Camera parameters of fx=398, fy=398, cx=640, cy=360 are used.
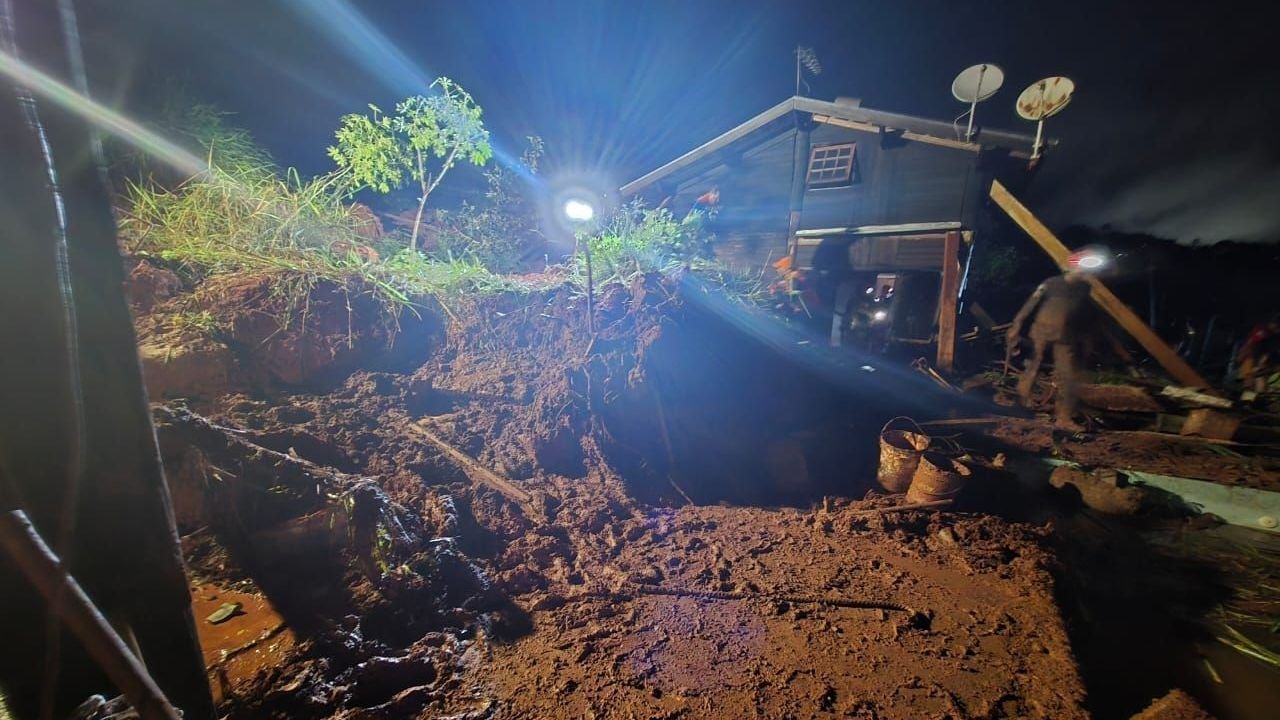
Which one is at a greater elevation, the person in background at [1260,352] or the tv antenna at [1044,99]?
the tv antenna at [1044,99]

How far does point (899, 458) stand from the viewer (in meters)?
4.59

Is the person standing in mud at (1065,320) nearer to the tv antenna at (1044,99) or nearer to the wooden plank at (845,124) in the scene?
the tv antenna at (1044,99)

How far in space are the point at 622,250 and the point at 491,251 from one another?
3.98m

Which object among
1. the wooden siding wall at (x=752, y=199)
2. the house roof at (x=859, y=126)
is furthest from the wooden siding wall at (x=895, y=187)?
the wooden siding wall at (x=752, y=199)

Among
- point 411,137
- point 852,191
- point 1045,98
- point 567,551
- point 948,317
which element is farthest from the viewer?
point 852,191

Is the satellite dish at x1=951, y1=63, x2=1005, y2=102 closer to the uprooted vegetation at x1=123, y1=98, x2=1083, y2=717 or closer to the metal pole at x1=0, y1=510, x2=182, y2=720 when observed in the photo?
the uprooted vegetation at x1=123, y1=98, x2=1083, y2=717

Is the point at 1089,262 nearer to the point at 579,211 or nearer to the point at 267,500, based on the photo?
the point at 579,211

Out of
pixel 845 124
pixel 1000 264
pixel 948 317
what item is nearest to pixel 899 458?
pixel 948 317

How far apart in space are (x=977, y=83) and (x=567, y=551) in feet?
38.7

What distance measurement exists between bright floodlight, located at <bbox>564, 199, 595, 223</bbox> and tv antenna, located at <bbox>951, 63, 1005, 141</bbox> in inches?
328

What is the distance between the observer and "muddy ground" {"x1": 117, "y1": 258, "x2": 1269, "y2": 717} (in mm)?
2238

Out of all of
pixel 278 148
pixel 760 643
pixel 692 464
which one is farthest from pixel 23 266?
pixel 278 148

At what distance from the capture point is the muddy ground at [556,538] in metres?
2.24

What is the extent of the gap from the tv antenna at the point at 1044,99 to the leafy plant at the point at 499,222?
9962 millimetres
